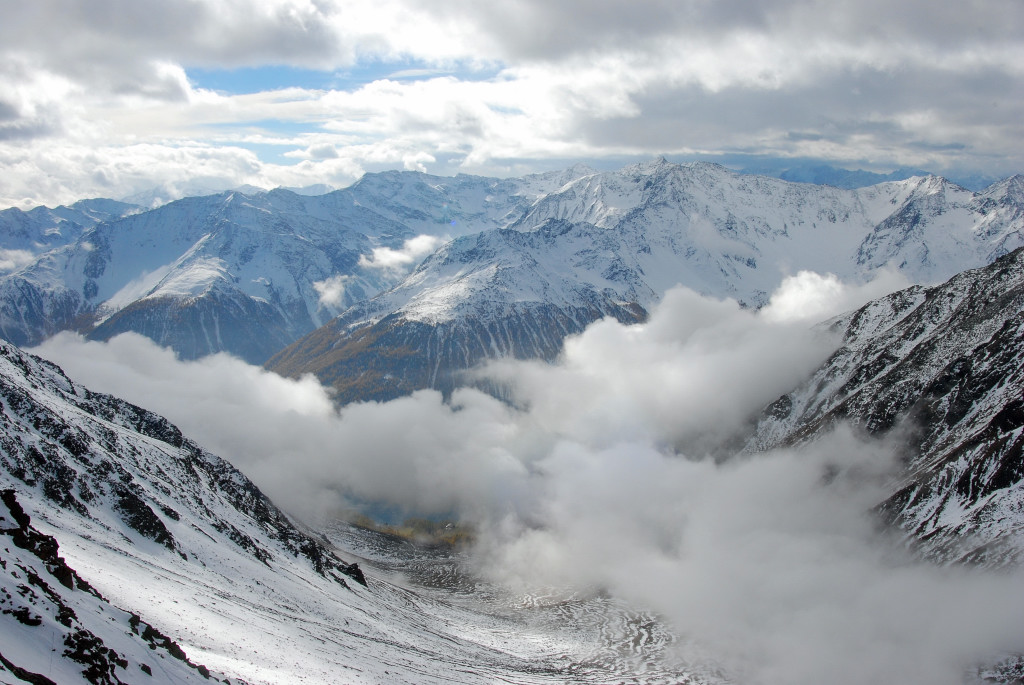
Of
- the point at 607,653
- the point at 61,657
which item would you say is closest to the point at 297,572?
the point at 607,653

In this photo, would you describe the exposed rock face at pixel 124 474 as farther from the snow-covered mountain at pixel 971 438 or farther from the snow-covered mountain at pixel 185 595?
the snow-covered mountain at pixel 971 438

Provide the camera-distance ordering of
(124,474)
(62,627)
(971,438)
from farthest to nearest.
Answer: (971,438) < (124,474) < (62,627)

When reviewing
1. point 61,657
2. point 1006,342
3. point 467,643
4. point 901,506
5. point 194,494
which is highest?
point 1006,342

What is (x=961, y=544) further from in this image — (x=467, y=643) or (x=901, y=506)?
(x=467, y=643)

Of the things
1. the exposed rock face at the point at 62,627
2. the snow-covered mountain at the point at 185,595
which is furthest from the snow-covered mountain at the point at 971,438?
the exposed rock face at the point at 62,627

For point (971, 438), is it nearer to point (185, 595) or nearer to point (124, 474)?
point (185, 595)

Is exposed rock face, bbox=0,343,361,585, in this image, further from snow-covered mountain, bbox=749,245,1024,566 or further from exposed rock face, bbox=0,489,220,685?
snow-covered mountain, bbox=749,245,1024,566

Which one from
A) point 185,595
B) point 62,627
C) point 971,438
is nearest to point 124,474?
point 185,595

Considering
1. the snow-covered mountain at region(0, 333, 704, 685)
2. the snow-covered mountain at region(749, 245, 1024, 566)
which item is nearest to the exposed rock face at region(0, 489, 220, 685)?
the snow-covered mountain at region(0, 333, 704, 685)
